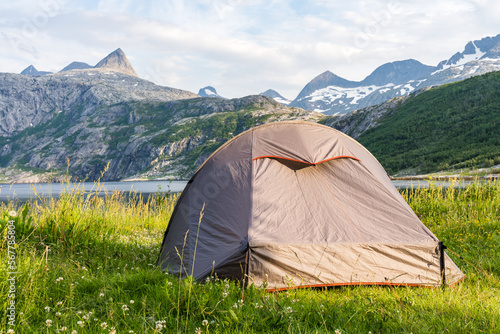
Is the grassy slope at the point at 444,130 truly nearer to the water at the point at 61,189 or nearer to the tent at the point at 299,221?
the water at the point at 61,189

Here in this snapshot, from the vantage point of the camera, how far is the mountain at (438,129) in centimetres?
8306

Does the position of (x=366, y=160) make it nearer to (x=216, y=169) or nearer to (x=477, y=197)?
(x=216, y=169)

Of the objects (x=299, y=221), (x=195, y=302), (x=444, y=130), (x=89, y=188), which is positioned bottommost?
(x=89, y=188)

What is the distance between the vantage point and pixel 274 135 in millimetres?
5836

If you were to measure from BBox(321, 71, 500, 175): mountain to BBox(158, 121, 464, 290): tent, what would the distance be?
7430 cm

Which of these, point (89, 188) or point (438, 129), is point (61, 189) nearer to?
point (89, 188)

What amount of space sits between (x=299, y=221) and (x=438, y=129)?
116129 mm

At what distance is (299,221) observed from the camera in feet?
16.1

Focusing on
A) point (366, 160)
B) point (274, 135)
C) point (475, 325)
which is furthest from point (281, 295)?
point (366, 160)

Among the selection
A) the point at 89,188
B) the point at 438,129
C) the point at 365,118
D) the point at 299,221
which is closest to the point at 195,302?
the point at 299,221

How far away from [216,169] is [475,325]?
4.12 meters

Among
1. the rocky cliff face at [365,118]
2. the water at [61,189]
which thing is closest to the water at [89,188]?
the water at [61,189]

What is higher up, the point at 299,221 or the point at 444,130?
the point at 444,130

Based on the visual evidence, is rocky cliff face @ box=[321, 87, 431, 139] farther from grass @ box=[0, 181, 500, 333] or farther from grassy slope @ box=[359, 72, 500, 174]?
grass @ box=[0, 181, 500, 333]
